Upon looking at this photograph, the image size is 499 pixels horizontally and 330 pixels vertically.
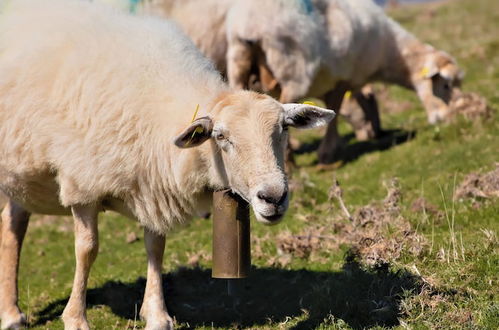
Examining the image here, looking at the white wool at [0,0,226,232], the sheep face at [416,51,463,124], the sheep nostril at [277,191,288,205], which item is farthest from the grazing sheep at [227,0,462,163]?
the sheep nostril at [277,191,288,205]

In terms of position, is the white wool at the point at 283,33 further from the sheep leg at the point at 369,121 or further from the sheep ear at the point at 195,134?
the sheep ear at the point at 195,134

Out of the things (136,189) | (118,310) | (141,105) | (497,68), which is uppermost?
(497,68)

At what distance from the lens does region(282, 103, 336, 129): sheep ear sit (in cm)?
569

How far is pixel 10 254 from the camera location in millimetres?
7574

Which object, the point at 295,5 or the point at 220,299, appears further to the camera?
the point at 295,5

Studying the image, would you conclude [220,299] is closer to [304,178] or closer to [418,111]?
[304,178]

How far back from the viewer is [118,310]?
716cm

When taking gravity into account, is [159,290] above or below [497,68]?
below

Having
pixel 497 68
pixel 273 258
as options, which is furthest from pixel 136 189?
pixel 497 68

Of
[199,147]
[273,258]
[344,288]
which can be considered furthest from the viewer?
[273,258]

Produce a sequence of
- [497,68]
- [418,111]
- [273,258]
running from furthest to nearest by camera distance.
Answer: [497,68] < [418,111] < [273,258]

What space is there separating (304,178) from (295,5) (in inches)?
104

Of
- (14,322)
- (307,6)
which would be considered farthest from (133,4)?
(14,322)

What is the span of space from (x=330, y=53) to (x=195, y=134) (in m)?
6.98
